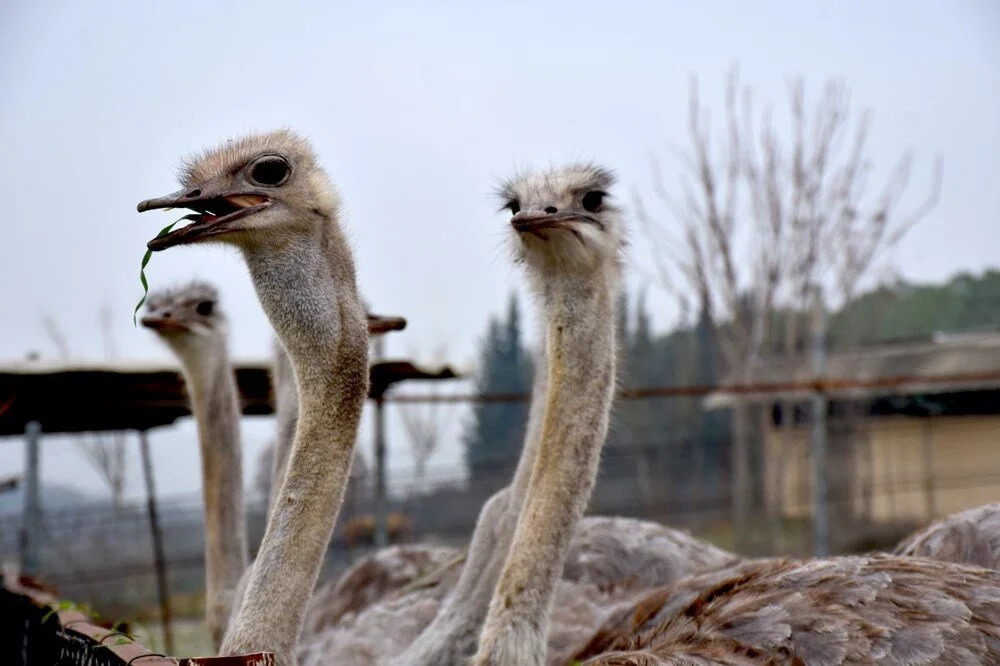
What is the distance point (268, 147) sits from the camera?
2613 millimetres

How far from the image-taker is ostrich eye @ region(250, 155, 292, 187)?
257 centimetres

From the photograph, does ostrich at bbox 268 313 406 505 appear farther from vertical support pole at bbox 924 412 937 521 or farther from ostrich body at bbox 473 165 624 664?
vertical support pole at bbox 924 412 937 521

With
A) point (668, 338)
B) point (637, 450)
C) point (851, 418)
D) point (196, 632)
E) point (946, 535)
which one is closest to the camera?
point (946, 535)

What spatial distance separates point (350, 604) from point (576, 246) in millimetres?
2219

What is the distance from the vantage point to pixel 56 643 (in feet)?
7.77

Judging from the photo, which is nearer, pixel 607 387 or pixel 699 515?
pixel 607 387

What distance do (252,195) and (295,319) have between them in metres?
0.29

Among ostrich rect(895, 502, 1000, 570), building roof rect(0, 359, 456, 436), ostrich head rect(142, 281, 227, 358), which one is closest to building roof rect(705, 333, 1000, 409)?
building roof rect(0, 359, 456, 436)

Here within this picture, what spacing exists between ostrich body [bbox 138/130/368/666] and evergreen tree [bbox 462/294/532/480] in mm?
8703

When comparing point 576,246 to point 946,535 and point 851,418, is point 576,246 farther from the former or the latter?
point 851,418

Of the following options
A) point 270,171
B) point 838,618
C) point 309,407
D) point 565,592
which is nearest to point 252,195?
point 270,171

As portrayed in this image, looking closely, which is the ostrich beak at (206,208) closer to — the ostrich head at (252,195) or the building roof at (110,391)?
the ostrich head at (252,195)

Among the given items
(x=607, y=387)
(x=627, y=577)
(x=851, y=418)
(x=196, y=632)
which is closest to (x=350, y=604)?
(x=627, y=577)

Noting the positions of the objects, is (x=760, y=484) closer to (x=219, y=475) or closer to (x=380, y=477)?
(x=380, y=477)
